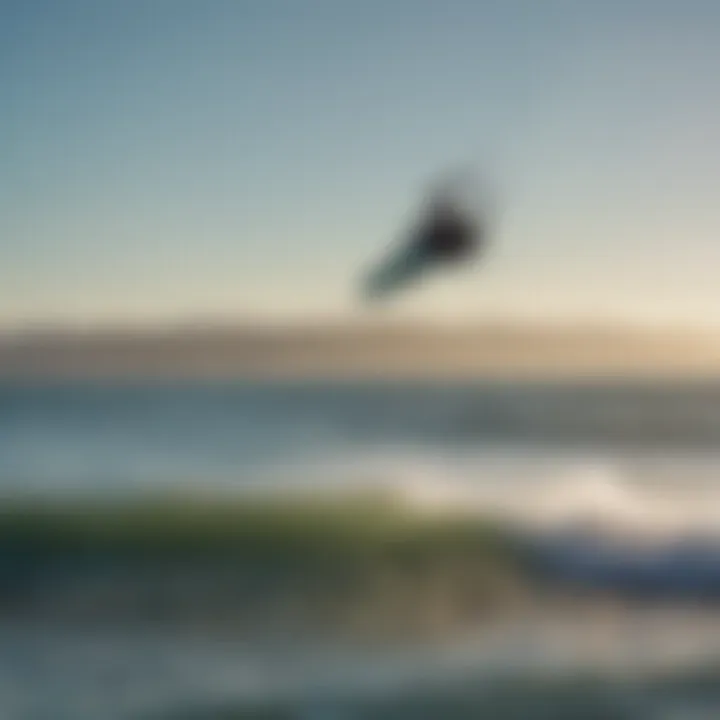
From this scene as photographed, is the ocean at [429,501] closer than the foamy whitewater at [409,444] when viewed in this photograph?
Yes

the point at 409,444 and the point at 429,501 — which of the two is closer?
the point at 429,501

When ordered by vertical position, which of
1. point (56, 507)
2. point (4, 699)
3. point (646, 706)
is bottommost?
point (646, 706)

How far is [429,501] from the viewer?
11.1 ft

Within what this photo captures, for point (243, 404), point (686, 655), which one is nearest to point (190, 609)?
point (686, 655)

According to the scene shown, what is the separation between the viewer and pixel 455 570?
9.93ft

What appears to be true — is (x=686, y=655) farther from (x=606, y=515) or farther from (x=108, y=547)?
(x=108, y=547)

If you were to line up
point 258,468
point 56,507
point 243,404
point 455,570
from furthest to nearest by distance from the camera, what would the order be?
point 243,404
point 258,468
point 56,507
point 455,570

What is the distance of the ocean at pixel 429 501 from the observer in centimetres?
201

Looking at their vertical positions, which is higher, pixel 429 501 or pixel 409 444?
pixel 409 444

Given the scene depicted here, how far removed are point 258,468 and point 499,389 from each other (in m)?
1.13

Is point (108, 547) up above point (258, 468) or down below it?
below

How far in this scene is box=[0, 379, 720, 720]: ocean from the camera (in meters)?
2.01

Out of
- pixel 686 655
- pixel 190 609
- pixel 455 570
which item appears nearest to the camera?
pixel 686 655

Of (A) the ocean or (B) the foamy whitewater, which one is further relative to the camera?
(B) the foamy whitewater
